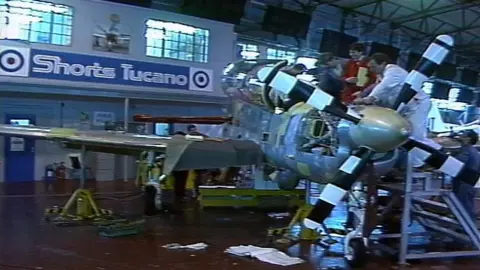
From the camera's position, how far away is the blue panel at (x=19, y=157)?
1526 cm

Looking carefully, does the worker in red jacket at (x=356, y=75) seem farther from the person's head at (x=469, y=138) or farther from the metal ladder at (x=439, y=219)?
the person's head at (x=469, y=138)

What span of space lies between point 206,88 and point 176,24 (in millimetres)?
2086

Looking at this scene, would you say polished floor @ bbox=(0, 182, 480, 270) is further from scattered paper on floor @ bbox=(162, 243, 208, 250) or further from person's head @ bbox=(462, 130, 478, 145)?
person's head @ bbox=(462, 130, 478, 145)

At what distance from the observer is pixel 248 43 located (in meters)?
21.5

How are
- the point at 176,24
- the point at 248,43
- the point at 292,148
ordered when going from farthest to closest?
the point at 248,43, the point at 176,24, the point at 292,148

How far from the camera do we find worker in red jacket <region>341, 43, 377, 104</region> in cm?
760

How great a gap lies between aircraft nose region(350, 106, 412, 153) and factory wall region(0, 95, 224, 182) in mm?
10679

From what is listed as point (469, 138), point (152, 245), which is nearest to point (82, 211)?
point (152, 245)

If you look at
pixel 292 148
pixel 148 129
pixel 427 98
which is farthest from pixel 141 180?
pixel 427 98

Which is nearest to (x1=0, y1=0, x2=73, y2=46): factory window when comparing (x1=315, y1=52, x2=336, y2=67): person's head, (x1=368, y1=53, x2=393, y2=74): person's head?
(x1=315, y1=52, x2=336, y2=67): person's head

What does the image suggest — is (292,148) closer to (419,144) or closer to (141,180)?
(419,144)

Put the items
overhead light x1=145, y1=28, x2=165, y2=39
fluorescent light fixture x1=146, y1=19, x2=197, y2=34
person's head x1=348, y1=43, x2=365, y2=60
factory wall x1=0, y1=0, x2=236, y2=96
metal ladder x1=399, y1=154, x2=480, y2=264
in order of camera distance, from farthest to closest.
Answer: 1. fluorescent light fixture x1=146, y1=19, x2=197, y2=34
2. overhead light x1=145, y1=28, x2=165, y2=39
3. factory wall x1=0, y1=0, x2=236, y2=96
4. person's head x1=348, y1=43, x2=365, y2=60
5. metal ladder x1=399, y1=154, x2=480, y2=264

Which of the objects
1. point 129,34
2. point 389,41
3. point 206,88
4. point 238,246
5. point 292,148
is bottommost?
point 238,246

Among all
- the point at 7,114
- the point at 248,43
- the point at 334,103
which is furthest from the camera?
the point at 248,43
